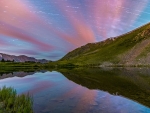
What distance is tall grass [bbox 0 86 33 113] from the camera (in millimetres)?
15430

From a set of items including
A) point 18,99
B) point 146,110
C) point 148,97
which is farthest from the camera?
point 148,97

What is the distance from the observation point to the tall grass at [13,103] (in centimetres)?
1543

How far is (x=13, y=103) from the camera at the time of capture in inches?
693

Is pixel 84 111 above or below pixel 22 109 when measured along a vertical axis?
below

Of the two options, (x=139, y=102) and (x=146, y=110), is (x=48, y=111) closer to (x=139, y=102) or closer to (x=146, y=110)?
(x=146, y=110)

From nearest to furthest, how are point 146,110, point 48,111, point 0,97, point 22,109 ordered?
point 22,109 < point 0,97 < point 48,111 < point 146,110

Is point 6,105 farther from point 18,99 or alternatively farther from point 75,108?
point 75,108

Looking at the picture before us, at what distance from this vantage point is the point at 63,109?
22.2 m

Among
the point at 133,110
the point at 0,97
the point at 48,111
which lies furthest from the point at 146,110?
the point at 0,97

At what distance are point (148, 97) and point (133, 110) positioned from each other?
8336 millimetres

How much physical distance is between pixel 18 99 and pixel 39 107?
580 cm

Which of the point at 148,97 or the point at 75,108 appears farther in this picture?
the point at 148,97

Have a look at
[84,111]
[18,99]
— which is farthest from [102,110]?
[18,99]

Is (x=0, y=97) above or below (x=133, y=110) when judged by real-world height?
above
